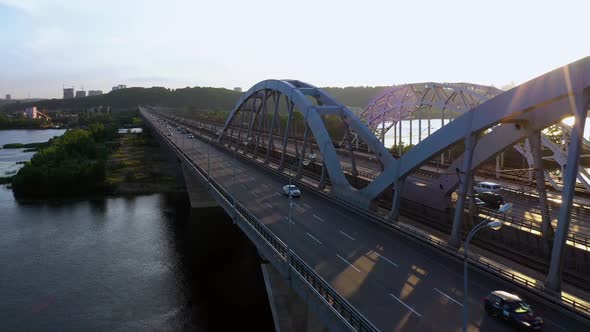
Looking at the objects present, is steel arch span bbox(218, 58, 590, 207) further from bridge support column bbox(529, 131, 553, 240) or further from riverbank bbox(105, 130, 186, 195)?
riverbank bbox(105, 130, 186, 195)

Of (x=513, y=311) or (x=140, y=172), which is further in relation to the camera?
(x=140, y=172)

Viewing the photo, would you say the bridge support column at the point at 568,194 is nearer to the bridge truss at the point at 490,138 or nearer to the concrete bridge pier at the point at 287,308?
the bridge truss at the point at 490,138

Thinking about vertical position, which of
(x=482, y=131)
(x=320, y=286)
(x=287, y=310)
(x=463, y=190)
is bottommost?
(x=287, y=310)

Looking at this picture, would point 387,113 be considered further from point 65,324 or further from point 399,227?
point 65,324

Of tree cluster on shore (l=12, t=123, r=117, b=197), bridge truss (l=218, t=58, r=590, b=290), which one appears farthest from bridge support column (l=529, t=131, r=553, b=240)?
tree cluster on shore (l=12, t=123, r=117, b=197)

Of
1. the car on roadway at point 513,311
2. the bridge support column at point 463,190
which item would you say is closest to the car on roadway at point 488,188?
the bridge support column at point 463,190

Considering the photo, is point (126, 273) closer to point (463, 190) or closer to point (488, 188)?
point (463, 190)

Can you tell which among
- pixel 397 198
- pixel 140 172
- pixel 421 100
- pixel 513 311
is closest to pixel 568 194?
pixel 513 311
